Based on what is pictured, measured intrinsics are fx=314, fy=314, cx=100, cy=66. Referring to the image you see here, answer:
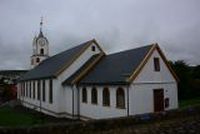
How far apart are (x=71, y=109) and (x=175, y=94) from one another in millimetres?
9145

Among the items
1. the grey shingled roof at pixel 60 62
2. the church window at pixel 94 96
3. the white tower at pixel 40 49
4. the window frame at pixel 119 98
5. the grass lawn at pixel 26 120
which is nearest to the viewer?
the window frame at pixel 119 98

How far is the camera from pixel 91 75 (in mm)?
26266

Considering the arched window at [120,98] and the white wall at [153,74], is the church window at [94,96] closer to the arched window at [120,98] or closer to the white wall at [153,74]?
the arched window at [120,98]

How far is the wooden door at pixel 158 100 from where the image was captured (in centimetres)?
2200

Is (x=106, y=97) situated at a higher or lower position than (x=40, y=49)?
lower

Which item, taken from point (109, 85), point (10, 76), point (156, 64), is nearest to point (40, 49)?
point (109, 85)

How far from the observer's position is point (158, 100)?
22.1 meters

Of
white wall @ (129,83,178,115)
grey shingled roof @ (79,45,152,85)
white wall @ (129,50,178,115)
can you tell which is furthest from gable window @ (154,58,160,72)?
white wall @ (129,83,178,115)

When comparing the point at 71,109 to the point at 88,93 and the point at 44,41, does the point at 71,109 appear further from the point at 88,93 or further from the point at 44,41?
the point at 44,41

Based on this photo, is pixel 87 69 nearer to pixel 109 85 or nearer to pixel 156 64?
pixel 109 85

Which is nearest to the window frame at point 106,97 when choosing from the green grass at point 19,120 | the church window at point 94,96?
the church window at point 94,96

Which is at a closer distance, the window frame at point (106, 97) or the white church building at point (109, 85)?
the white church building at point (109, 85)

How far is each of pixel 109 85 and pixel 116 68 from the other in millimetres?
2040

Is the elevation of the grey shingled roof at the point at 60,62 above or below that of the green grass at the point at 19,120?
above
